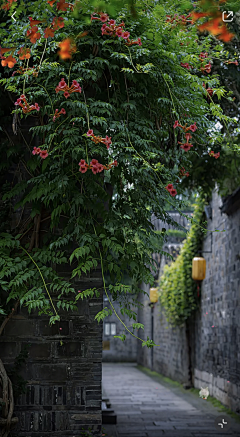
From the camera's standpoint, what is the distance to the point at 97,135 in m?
3.44

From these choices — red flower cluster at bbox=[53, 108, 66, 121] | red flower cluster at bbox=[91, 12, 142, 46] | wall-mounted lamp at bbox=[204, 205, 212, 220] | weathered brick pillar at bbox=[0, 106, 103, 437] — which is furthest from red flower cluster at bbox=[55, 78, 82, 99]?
wall-mounted lamp at bbox=[204, 205, 212, 220]

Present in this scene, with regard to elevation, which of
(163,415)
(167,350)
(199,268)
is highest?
(199,268)

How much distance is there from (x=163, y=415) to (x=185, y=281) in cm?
366

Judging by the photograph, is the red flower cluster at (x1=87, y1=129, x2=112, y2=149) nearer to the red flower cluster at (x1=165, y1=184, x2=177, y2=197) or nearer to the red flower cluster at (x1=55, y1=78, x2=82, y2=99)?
the red flower cluster at (x1=55, y1=78, x2=82, y2=99)

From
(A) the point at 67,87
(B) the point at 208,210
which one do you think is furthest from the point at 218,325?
(A) the point at 67,87

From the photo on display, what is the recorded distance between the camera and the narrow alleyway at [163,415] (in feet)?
19.7

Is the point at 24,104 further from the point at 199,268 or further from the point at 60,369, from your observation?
the point at 199,268

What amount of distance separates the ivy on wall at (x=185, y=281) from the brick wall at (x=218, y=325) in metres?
0.21

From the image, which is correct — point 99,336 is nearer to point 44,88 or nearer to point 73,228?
point 73,228

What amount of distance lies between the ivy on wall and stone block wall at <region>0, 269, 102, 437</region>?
18.8 feet

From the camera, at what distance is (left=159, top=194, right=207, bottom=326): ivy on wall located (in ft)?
32.7

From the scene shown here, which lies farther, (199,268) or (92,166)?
(199,268)

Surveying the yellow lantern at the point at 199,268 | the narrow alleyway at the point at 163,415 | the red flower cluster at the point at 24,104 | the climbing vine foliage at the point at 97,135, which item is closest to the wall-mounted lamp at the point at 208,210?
the yellow lantern at the point at 199,268

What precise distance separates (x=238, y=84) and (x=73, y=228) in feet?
8.01
